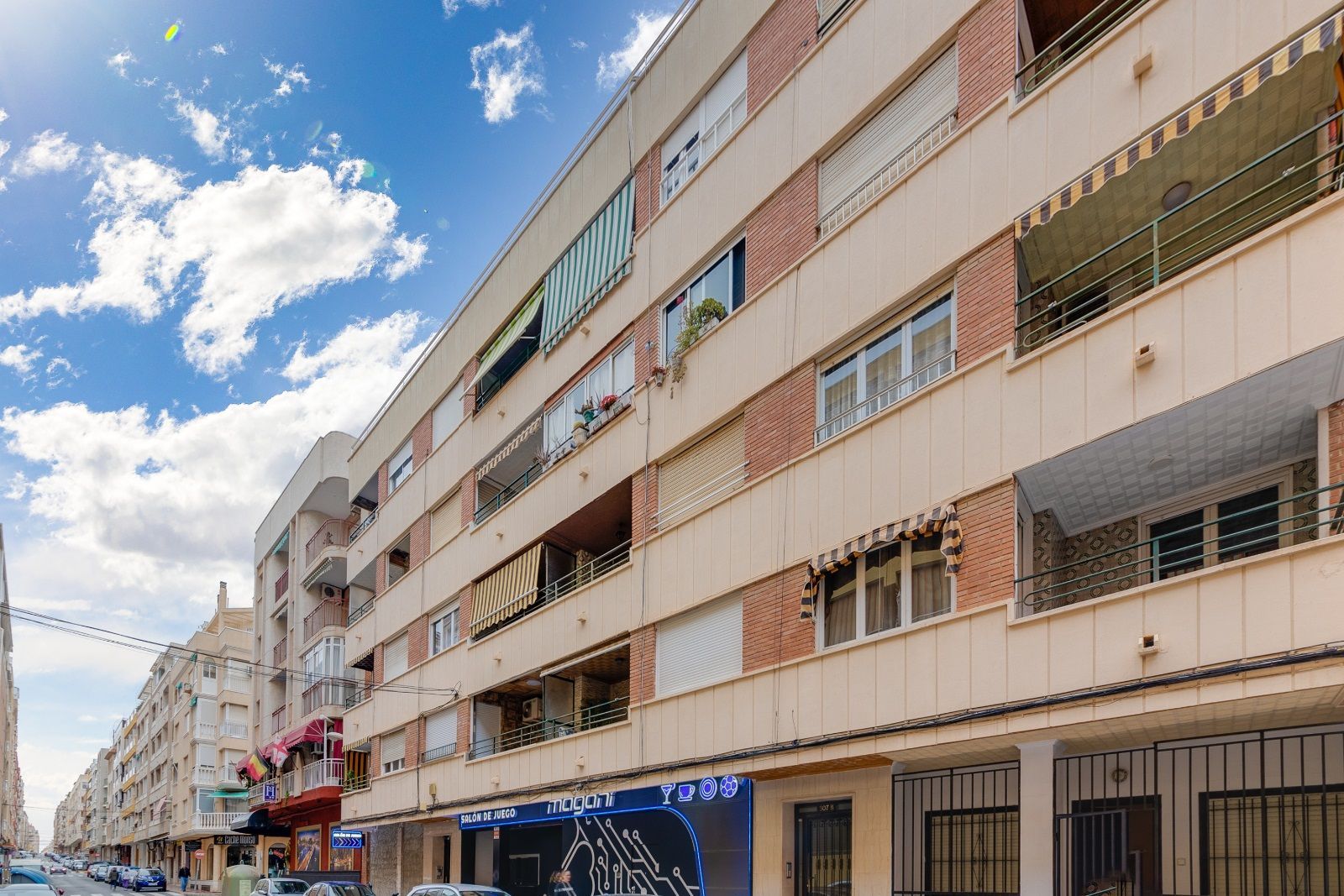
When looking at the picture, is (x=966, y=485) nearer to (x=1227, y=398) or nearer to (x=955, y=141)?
(x=1227, y=398)

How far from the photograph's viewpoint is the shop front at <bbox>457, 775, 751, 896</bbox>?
1577 cm

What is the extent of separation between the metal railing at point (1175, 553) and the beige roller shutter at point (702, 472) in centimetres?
524

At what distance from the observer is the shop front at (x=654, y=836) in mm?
15766

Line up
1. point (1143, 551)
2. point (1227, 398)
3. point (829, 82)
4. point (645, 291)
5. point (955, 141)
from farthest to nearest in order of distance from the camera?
point (645, 291) → point (829, 82) → point (955, 141) → point (1143, 551) → point (1227, 398)

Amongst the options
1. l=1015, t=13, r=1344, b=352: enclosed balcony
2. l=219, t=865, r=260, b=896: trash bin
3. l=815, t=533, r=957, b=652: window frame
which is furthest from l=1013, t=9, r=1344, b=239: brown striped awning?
l=219, t=865, r=260, b=896: trash bin

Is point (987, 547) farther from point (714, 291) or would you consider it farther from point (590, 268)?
point (590, 268)

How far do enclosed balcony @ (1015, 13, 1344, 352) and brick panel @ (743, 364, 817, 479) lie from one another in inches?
126

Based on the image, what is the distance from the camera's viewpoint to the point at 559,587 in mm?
22703

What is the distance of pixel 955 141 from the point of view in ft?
41.5

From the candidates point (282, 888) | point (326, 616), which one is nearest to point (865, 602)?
point (282, 888)

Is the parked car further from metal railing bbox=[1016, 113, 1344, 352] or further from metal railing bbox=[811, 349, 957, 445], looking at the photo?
metal railing bbox=[1016, 113, 1344, 352]

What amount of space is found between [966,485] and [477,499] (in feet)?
55.0

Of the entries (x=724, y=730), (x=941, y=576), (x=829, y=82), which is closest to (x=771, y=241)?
(x=829, y=82)

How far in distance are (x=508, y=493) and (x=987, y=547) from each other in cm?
1514
